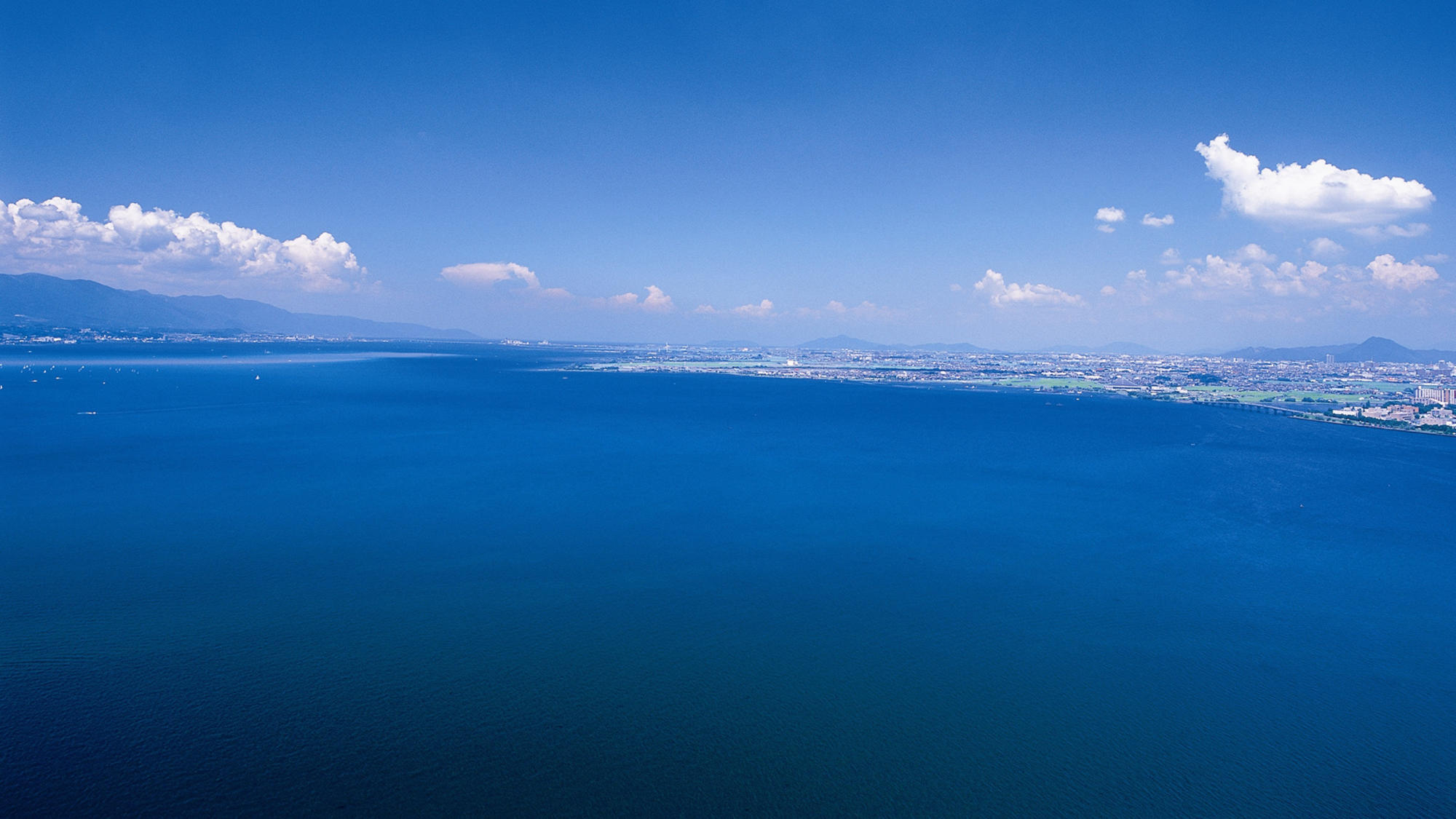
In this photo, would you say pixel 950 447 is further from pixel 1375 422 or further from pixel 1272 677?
pixel 1375 422

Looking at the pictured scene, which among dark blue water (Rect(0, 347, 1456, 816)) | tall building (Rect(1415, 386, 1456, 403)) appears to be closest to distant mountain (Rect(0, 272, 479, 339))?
dark blue water (Rect(0, 347, 1456, 816))

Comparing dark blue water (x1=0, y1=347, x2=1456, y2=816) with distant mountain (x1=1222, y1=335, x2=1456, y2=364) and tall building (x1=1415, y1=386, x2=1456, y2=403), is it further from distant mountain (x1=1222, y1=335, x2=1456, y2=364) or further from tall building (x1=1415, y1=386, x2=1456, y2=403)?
distant mountain (x1=1222, y1=335, x2=1456, y2=364)

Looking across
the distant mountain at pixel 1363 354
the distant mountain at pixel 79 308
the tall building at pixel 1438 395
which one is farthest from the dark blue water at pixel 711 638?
the distant mountain at pixel 79 308

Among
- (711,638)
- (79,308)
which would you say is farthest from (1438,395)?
(79,308)

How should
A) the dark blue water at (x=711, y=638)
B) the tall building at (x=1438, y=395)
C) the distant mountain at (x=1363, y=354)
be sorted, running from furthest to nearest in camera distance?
the distant mountain at (x=1363, y=354)
the tall building at (x=1438, y=395)
the dark blue water at (x=711, y=638)

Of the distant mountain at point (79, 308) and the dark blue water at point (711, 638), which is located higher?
the distant mountain at point (79, 308)

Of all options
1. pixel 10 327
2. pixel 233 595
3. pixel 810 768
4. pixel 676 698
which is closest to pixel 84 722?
pixel 233 595

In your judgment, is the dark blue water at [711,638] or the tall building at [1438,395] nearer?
the dark blue water at [711,638]

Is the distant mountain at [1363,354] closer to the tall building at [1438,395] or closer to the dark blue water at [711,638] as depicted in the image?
the tall building at [1438,395]

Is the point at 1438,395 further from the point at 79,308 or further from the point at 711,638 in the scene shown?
the point at 79,308
